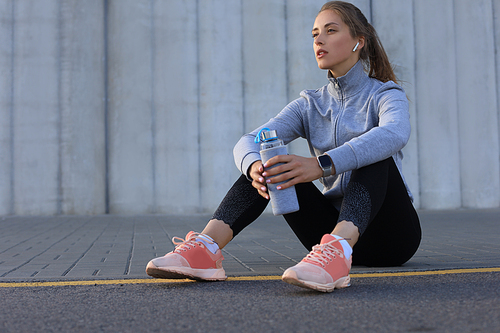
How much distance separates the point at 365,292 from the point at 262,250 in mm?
1397

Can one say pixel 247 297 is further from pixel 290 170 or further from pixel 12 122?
pixel 12 122

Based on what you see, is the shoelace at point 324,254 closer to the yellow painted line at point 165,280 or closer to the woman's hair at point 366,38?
the yellow painted line at point 165,280

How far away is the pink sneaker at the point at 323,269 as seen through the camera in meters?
1.43

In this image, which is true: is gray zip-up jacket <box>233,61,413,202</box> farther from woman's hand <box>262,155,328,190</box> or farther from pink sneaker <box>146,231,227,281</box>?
pink sneaker <box>146,231,227,281</box>

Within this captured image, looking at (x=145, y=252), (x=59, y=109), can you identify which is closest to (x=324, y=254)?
(x=145, y=252)

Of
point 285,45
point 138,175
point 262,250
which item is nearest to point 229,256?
point 262,250

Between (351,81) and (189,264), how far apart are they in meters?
1.01

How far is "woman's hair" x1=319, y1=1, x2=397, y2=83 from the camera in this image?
1914 millimetres

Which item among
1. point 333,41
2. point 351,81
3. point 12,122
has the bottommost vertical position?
point 351,81

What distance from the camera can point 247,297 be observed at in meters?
1.48

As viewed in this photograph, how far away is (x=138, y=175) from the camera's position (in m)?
6.82

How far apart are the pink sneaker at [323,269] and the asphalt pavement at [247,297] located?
0.04 meters

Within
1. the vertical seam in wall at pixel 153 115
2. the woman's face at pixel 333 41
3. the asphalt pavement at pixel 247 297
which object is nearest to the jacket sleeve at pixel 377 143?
the woman's face at pixel 333 41

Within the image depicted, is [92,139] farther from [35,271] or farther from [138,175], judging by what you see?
[35,271]
